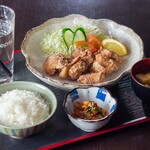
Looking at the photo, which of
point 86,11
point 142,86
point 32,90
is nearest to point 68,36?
point 86,11

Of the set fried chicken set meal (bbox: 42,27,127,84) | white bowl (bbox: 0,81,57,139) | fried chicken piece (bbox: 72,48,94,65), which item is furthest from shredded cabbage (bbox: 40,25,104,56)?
white bowl (bbox: 0,81,57,139)

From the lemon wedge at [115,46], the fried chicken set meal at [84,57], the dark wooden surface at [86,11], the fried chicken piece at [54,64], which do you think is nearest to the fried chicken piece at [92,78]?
the fried chicken set meal at [84,57]

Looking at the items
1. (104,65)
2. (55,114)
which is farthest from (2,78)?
(104,65)

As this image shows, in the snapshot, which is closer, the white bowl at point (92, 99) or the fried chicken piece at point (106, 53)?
the white bowl at point (92, 99)

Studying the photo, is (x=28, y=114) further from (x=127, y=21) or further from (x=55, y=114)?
(x=127, y=21)

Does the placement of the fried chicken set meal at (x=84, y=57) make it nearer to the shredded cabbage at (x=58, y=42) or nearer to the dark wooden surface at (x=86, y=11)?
the shredded cabbage at (x=58, y=42)

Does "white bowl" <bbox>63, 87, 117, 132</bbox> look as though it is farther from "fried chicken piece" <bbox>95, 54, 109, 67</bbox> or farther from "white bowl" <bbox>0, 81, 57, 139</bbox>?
"fried chicken piece" <bbox>95, 54, 109, 67</bbox>
